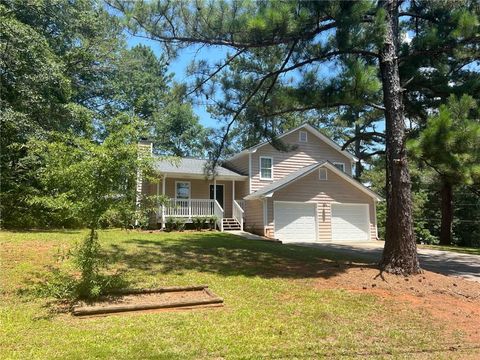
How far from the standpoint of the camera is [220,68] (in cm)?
1055

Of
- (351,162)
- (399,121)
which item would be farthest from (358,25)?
(351,162)

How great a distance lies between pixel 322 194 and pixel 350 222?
2322 mm

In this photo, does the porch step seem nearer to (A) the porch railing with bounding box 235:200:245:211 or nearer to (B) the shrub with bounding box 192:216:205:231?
(A) the porch railing with bounding box 235:200:245:211

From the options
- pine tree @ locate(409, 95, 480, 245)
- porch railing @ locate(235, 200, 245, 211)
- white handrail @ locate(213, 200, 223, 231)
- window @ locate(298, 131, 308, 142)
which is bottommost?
white handrail @ locate(213, 200, 223, 231)

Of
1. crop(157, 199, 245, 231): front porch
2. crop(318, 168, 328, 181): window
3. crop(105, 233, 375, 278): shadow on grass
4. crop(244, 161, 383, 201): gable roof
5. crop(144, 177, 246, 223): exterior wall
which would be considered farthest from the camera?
crop(144, 177, 246, 223): exterior wall

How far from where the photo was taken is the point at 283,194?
19.9m

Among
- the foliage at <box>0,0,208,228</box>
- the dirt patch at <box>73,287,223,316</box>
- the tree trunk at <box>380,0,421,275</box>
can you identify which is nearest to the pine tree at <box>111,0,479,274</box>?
the tree trunk at <box>380,0,421,275</box>

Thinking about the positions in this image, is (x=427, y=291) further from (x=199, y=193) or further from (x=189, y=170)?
(x=199, y=193)

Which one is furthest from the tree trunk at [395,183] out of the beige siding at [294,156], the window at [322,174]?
the beige siding at [294,156]

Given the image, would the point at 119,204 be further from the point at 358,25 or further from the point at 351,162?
the point at 351,162

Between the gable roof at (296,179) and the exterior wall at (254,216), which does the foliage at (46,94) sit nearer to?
the gable roof at (296,179)

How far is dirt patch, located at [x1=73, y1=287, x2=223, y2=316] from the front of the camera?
5.78 meters

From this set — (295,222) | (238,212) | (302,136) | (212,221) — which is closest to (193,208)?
(212,221)

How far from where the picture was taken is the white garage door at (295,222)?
65.1 ft
